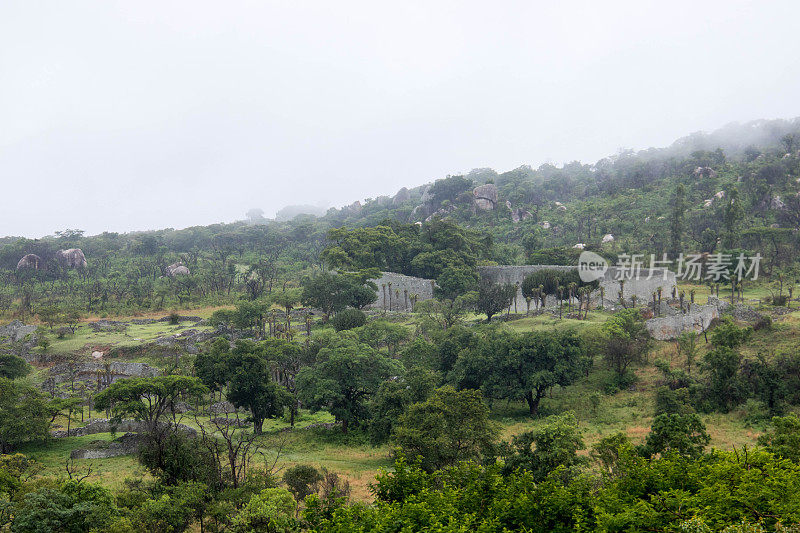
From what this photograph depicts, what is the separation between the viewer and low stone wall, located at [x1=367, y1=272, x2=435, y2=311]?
48250 mm

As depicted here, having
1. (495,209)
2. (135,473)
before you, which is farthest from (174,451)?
(495,209)

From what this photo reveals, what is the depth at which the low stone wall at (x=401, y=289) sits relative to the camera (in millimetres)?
48250

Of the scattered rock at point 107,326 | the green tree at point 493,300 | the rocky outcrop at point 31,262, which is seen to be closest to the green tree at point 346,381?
the green tree at point 493,300

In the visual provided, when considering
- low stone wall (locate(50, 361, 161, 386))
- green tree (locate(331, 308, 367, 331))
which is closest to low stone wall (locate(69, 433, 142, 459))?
low stone wall (locate(50, 361, 161, 386))

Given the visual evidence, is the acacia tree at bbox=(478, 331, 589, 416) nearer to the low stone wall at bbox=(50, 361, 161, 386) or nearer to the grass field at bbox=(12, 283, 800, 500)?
the grass field at bbox=(12, 283, 800, 500)

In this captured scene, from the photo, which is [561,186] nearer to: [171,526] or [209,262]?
[209,262]

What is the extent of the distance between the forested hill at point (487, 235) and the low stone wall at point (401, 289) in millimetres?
2203

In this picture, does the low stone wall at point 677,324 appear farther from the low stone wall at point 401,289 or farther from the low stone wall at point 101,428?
the low stone wall at point 101,428

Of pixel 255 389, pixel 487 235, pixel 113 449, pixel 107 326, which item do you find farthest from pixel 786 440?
pixel 487 235

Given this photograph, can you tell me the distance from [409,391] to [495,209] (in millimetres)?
66174

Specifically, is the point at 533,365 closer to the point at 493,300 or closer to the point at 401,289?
the point at 493,300

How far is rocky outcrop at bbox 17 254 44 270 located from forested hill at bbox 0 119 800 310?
158 centimetres

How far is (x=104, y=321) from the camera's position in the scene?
43.0 metres

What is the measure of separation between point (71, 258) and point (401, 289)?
50.9 meters
